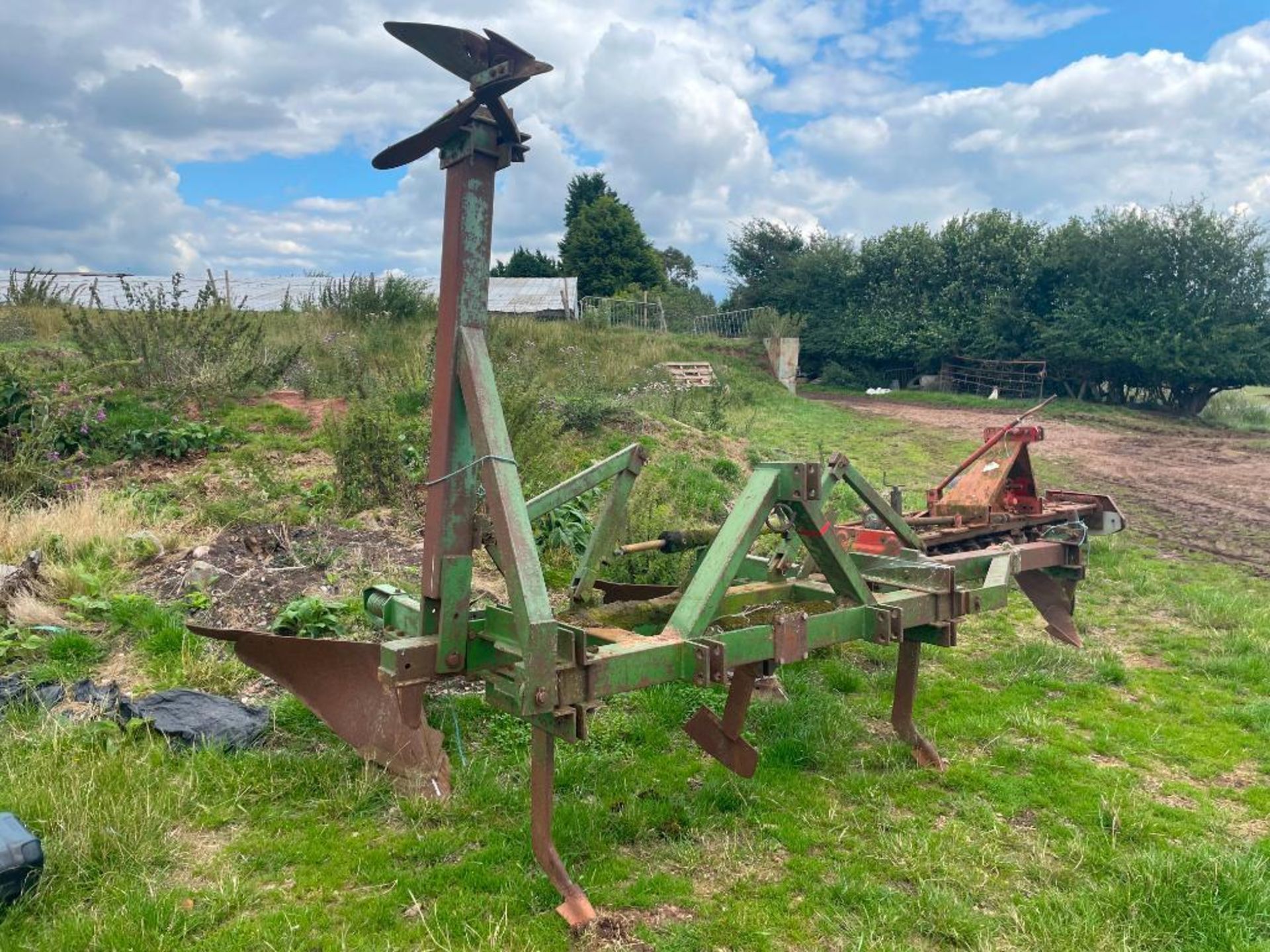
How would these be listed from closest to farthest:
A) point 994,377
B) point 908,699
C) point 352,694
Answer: point 352,694 → point 908,699 → point 994,377

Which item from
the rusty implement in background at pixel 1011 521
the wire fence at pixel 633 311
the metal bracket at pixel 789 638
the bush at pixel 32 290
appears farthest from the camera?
the wire fence at pixel 633 311

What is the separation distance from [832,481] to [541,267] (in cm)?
5103

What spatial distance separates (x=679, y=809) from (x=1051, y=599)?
3586 millimetres

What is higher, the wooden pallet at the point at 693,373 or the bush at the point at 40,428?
the wooden pallet at the point at 693,373

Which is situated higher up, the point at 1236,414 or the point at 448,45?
the point at 448,45

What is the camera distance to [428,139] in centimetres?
303

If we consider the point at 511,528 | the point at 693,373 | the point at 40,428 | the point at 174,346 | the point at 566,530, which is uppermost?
the point at 693,373

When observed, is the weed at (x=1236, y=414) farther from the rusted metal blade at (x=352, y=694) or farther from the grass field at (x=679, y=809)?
the rusted metal blade at (x=352, y=694)

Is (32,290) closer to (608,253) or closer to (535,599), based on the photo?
(535,599)

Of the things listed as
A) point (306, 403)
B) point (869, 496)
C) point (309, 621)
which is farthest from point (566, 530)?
point (306, 403)

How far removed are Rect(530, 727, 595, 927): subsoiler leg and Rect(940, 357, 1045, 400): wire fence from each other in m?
26.1

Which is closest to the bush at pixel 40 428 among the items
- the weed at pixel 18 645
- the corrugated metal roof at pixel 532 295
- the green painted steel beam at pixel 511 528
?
the weed at pixel 18 645

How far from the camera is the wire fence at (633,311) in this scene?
29.8m

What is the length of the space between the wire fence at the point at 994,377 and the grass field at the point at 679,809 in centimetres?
2187
